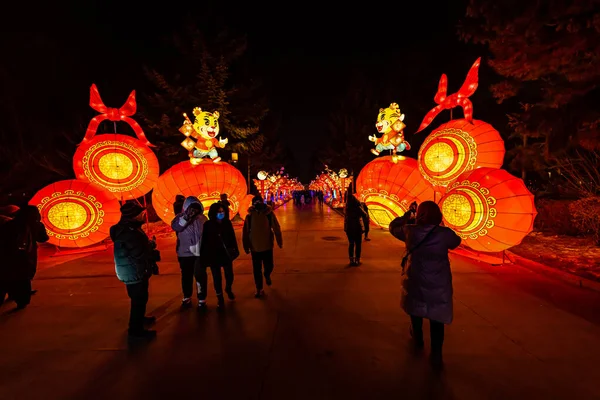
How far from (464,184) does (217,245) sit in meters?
5.34

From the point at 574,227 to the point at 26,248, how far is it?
12.7 meters

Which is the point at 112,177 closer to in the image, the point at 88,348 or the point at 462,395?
the point at 88,348

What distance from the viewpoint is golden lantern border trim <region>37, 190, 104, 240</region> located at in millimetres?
8202

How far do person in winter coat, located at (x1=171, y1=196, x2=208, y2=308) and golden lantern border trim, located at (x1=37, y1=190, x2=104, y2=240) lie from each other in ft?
17.1

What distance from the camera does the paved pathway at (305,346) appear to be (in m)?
2.91

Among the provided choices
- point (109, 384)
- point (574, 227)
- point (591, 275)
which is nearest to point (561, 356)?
point (591, 275)

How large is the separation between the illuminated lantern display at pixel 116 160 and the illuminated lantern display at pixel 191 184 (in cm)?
52

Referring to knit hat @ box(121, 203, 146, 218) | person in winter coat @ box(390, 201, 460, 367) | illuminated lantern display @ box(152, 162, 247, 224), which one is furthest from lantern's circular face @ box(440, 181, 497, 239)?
knit hat @ box(121, 203, 146, 218)

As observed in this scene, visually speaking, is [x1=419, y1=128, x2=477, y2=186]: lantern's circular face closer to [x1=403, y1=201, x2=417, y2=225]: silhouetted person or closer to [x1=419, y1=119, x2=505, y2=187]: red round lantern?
[x1=419, y1=119, x2=505, y2=187]: red round lantern

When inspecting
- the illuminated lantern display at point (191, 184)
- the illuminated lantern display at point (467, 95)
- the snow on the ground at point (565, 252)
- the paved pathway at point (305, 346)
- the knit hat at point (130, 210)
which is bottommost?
the paved pathway at point (305, 346)

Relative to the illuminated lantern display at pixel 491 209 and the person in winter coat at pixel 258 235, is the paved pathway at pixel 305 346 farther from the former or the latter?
the illuminated lantern display at pixel 491 209

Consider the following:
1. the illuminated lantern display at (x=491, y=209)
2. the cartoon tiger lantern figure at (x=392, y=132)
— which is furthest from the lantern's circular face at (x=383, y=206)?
the illuminated lantern display at (x=491, y=209)

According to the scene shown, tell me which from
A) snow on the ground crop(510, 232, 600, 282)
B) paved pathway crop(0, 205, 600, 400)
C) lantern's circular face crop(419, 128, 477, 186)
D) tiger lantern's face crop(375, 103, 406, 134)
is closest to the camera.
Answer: paved pathway crop(0, 205, 600, 400)

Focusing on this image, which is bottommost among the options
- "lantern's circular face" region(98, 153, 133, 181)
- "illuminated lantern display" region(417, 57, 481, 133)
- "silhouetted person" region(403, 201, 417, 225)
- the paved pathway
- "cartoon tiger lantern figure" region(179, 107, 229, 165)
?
the paved pathway
